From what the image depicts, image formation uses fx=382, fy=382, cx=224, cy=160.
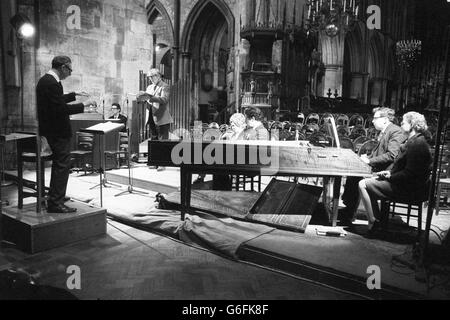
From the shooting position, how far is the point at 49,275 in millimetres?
3596

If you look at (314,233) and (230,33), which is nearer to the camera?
(314,233)

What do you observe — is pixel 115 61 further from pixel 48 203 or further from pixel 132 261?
pixel 132 261

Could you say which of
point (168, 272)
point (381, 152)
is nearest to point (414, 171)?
point (381, 152)

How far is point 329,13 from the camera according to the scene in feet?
37.3

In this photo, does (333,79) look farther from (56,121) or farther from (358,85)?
(56,121)

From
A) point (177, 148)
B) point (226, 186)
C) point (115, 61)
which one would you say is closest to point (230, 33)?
point (115, 61)

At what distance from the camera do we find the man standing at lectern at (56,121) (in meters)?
4.15

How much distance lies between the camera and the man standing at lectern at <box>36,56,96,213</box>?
415 cm

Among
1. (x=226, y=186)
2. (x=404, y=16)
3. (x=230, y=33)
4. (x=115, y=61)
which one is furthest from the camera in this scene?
(x=404, y=16)

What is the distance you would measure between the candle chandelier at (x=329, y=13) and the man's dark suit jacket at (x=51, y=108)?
8.88 m

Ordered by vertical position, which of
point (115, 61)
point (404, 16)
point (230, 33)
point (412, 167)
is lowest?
point (412, 167)

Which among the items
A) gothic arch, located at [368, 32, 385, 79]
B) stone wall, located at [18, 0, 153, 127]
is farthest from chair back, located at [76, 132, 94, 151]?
gothic arch, located at [368, 32, 385, 79]

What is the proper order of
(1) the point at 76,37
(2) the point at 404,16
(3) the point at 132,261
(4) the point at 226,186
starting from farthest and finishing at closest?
(2) the point at 404,16 → (1) the point at 76,37 → (4) the point at 226,186 → (3) the point at 132,261

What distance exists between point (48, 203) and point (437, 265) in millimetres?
4151
